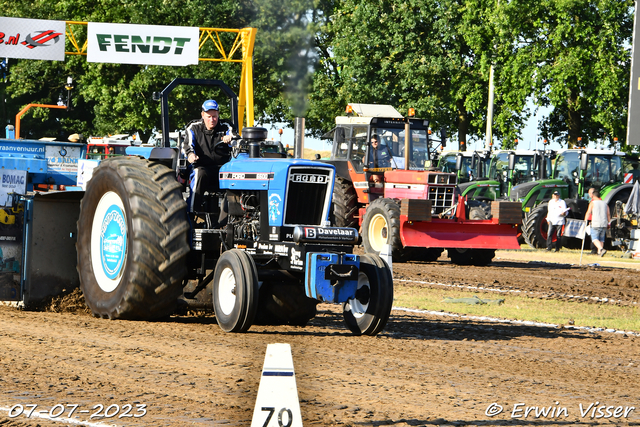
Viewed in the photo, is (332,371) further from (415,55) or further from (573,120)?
(573,120)

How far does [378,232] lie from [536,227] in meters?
7.23

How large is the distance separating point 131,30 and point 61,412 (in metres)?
21.6

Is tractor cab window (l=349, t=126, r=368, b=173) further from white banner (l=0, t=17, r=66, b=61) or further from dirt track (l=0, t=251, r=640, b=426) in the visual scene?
white banner (l=0, t=17, r=66, b=61)

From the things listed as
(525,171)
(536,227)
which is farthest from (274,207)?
(525,171)

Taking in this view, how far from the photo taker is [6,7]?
4253 centimetres

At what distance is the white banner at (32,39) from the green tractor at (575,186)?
13593 mm

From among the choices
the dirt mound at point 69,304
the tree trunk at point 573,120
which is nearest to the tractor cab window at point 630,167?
the tree trunk at point 573,120

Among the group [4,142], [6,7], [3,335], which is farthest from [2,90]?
[3,335]

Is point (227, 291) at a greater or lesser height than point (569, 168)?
lesser

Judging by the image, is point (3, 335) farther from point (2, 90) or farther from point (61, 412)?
point (2, 90)

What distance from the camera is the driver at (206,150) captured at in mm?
8656

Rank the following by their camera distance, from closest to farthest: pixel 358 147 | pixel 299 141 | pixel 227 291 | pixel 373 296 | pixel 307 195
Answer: pixel 373 296, pixel 227 291, pixel 307 195, pixel 299 141, pixel 358 147

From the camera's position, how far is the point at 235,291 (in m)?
7.70

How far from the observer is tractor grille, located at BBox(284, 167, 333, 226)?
8.28 metres
